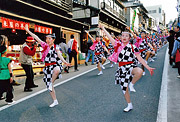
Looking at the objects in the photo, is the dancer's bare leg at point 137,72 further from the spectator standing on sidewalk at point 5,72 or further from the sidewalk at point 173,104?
the spectator standing on sidewalk at point 5,72

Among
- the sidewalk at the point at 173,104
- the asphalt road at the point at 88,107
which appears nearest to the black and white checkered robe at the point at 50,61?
the asphalt road at the point at 88,107

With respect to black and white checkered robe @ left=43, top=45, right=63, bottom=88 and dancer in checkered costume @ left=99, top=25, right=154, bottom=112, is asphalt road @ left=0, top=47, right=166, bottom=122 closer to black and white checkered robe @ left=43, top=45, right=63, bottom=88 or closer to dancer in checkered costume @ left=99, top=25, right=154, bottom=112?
dancer in checkered costume @ left=99, top=25, right=154, bottom=112

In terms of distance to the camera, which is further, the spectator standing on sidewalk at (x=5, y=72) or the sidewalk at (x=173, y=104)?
the spectator standing on sidewalk at (x=5, y=72)

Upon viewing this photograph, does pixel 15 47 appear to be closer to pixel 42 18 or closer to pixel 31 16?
pixel 31 16

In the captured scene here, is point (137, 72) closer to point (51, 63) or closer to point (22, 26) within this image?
point (51, 63)

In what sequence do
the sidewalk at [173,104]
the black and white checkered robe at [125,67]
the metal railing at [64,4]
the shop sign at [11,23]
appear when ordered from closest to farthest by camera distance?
1. the sidewalk at [173,104]
2. the black and white checkered robe at [125,67]
3. the shop sign at [11,23]
4. the metal railing at [64,4]

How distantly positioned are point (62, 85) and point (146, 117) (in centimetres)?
386

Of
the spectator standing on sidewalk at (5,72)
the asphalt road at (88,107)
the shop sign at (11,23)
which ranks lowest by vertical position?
the asphalt road at (88,107)

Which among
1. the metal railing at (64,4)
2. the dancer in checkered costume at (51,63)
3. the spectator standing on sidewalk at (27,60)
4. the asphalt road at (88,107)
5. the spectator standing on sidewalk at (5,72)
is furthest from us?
the metal railing at (64,4)

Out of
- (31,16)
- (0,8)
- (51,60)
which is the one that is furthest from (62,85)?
(31,16)

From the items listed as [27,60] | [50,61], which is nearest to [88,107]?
[50,61]

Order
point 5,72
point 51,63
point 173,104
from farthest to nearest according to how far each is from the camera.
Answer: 1. point 5,72
2. point 51,63
3. point 173,104

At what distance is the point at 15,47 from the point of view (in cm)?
872

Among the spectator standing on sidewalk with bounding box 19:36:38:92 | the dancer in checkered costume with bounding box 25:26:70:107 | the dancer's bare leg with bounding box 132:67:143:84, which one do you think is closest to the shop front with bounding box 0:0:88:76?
the spectator standing on sidewalk with bounding box 19:36:38:92
